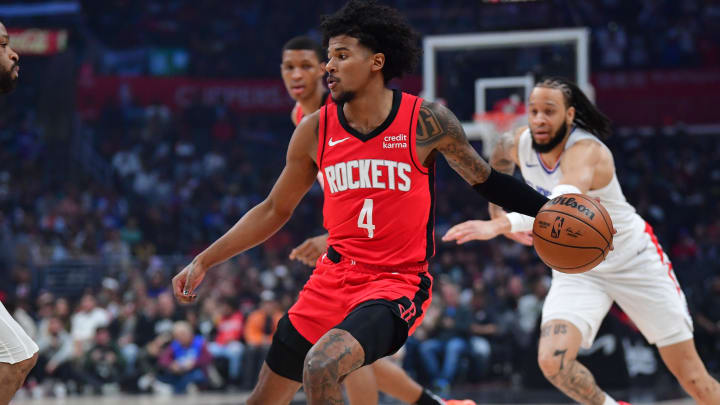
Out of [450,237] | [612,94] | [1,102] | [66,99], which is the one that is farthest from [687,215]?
[1,102]

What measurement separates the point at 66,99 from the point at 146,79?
2.21m

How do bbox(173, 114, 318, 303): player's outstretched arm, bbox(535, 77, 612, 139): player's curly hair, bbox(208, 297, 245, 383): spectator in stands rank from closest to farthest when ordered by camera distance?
1. bbox(173, 114, 318, 303): player's outstretched arm
2. bbox(535, 77, 612, 139): player's curly hair
3. bbox(208, 297, 245, 383): spectator in stands

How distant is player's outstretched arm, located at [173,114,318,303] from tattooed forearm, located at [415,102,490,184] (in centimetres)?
52

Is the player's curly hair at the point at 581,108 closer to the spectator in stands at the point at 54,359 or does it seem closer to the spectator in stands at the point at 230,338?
the spectator in stands at the point at 230,338

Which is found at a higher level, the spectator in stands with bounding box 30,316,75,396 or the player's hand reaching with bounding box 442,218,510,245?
the player's hand reaching with bounding box 442,218,510,245

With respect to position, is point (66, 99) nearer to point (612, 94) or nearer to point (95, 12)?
point (95, 12)

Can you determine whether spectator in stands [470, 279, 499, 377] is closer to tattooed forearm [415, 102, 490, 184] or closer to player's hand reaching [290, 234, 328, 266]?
player's hand reaching [290, 234, 328, 266]

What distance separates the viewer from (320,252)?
4648 millimetres

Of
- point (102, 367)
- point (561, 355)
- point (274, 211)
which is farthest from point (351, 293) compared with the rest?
point (102, 367)

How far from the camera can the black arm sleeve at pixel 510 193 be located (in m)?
3.85

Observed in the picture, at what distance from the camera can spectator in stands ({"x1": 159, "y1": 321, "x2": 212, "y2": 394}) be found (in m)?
11.2

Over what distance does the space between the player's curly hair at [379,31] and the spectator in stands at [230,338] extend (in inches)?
308

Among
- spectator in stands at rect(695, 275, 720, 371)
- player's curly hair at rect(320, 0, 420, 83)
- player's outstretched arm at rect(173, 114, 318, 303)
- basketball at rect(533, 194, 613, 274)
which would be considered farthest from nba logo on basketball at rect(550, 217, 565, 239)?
spectator in stands at rect(695, 275, 720, 371)

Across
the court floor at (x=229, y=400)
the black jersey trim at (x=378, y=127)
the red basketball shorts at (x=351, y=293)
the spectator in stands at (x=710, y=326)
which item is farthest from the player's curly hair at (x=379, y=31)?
the spectator in stands at (x=710, y=326)
